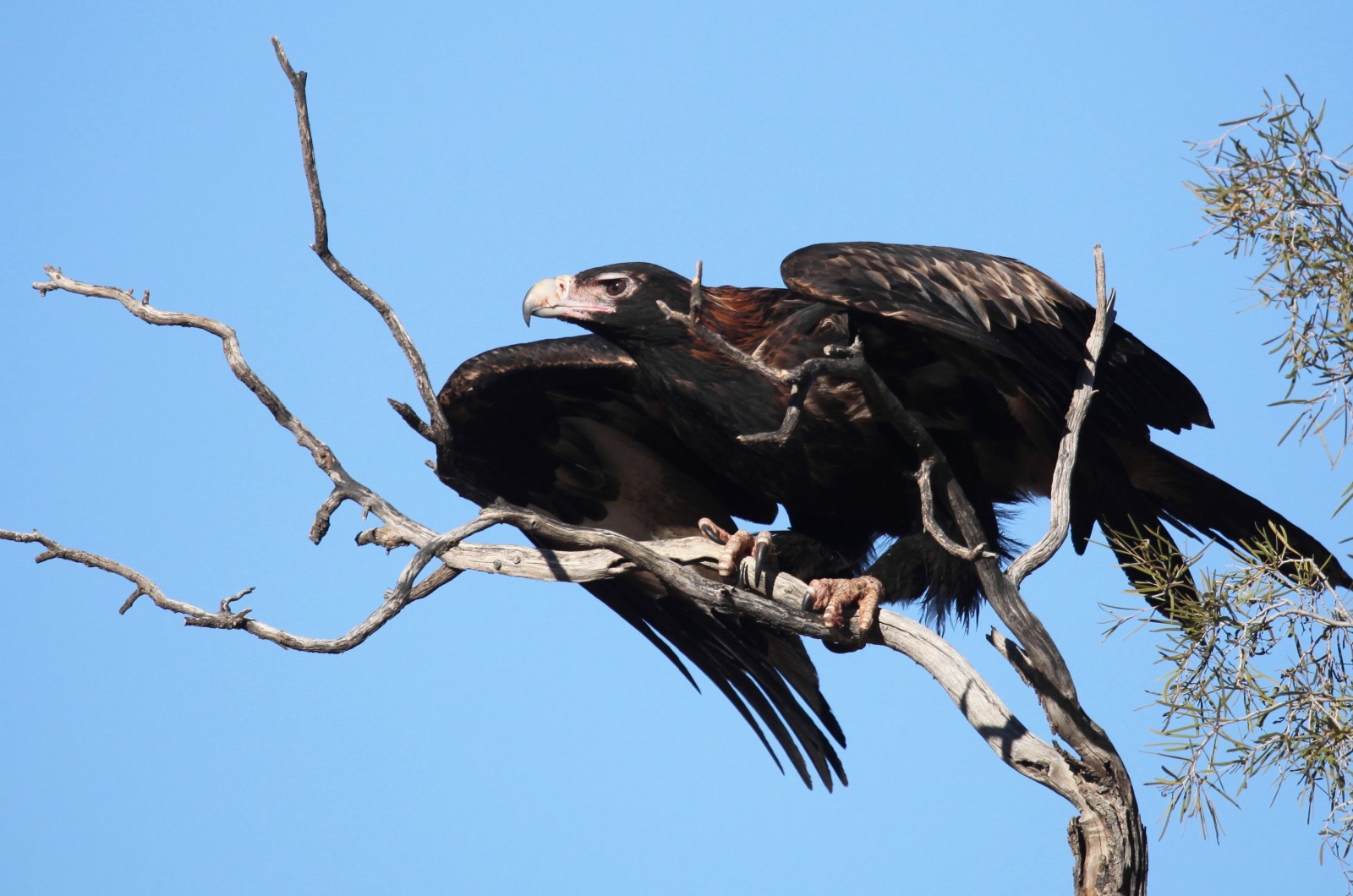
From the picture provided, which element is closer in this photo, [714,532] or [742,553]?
[742,553]

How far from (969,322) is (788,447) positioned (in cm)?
89

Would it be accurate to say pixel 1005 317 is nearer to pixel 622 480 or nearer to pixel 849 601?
pixel 849 601

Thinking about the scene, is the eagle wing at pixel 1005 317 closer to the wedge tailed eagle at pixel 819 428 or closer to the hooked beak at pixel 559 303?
the wedge tailed eagle at pixel 819 428

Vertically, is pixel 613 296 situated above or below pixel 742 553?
above

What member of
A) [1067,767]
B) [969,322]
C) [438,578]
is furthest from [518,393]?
[1067,767]

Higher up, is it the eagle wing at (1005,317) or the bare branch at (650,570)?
the eagle wing at (1005,317)

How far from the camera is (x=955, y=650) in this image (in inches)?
152

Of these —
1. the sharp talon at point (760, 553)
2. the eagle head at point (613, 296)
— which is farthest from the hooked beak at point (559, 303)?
the sharp talon at point (760, 553)

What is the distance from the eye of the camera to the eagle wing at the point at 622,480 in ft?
17.6

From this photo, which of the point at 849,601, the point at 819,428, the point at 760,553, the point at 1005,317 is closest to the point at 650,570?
the point at 760,553

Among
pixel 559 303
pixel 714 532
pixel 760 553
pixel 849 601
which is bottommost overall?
pixel 849 601

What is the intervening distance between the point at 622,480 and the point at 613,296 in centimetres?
104

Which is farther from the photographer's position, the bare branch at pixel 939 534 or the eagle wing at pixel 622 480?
the eagle wing at pixel 622 480

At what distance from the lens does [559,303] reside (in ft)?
16.9
